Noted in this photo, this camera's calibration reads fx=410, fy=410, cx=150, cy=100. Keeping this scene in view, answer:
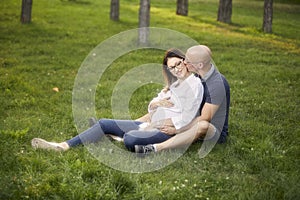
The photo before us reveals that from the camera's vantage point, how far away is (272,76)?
11203 mm

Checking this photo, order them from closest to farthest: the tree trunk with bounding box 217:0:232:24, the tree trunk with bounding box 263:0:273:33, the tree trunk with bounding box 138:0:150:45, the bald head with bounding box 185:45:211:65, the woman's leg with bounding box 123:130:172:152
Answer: the woman's leg with bounding box 123:130:172:152 < the bald head with bounding box 185:45:211:65 < the tree trunk with bounding box 138:0:150:45 < the tree trunk with bounding box 263:0:273:33 < the tree trunk with bounding box 217:0:232:24

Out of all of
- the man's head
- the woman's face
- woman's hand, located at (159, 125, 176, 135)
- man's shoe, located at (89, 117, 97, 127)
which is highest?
the man's head

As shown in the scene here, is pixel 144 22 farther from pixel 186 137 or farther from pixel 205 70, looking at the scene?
pixel 186 137

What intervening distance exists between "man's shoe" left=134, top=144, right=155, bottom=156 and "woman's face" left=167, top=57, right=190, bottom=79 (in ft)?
4.06

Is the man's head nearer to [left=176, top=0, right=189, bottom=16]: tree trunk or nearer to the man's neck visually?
the man's neck

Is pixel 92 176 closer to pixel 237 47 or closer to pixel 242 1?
pixel 237 47

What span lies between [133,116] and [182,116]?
2063 millimetres

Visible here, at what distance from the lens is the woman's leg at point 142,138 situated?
6039 millimetres

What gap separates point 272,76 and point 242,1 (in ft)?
92.6

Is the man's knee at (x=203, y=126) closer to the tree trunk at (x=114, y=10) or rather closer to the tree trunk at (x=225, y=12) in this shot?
the tree trunk at (x=114, y=10)

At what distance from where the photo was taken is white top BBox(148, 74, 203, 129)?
5988 mm

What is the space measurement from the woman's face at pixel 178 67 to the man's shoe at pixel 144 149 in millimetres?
1238

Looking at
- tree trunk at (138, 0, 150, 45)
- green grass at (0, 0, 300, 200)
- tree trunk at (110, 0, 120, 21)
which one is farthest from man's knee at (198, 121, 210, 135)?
tree trunk at (110, 0, 120, 21)

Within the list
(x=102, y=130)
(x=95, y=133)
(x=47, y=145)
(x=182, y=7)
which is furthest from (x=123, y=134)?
(x=182, y=7)
